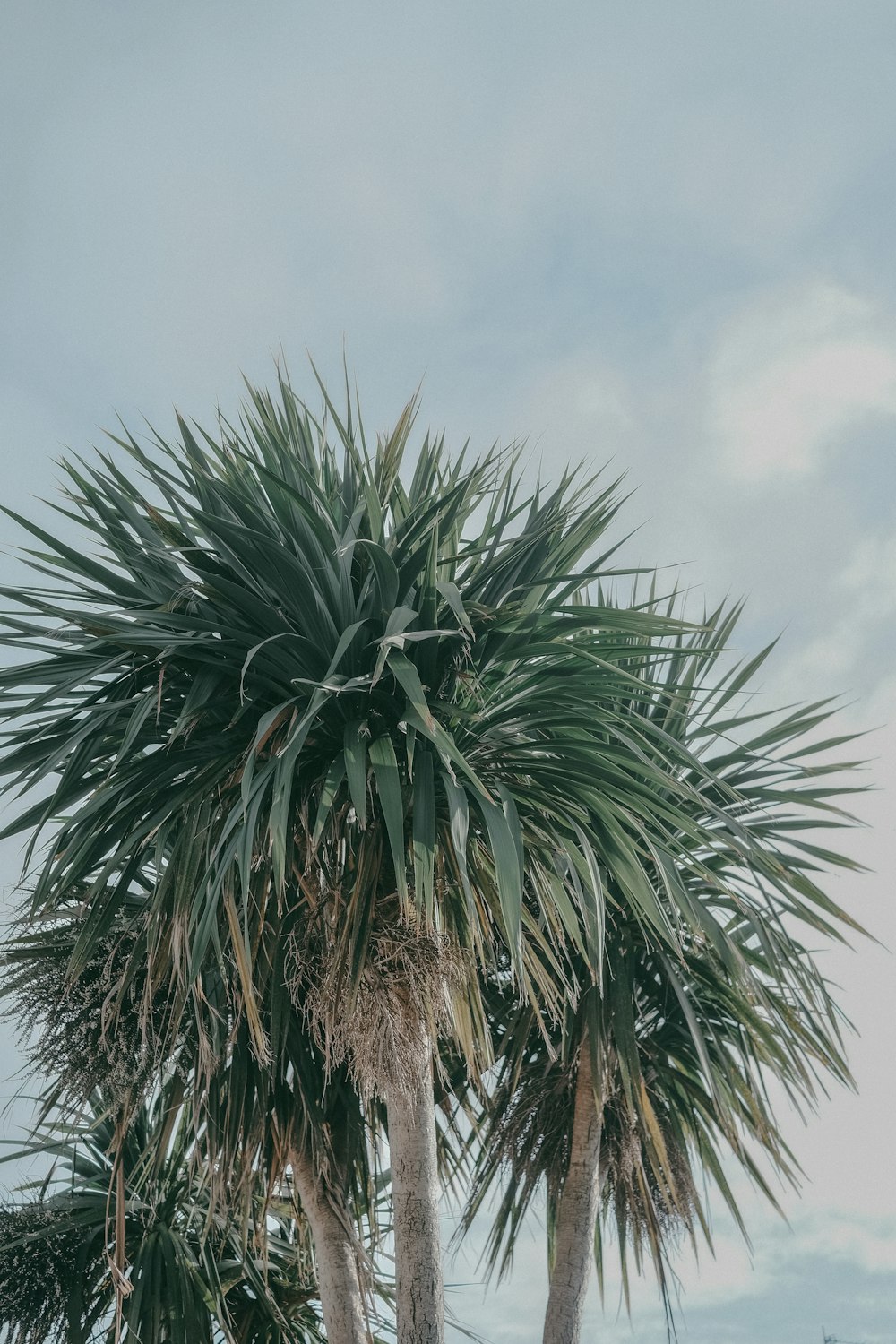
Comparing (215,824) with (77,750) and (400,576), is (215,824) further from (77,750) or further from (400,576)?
(400,576)

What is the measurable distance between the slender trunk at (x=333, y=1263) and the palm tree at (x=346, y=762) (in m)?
0.02

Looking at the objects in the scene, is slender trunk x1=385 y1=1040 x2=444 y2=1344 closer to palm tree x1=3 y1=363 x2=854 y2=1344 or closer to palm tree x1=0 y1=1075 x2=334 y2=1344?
palm tree x1=3 y1=363 x2=854 y2=1344

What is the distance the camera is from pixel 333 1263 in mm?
3889

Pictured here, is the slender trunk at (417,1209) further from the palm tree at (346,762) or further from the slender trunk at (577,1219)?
the slender trunk at (577,1219)

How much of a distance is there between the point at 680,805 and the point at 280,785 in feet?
6.45

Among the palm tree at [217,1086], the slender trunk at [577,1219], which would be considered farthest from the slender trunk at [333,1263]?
the slender trunk at [577,1219]

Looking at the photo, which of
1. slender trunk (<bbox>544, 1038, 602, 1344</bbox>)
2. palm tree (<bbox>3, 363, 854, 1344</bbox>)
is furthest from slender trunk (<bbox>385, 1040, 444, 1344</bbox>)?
slender trunk (<bbox>544, 1038, 602, 1344</bbox>)

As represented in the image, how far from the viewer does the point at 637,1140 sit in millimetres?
4461

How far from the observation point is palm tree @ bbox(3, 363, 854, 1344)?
3375 mm

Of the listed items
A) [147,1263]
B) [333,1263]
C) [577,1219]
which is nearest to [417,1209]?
[333,1263]

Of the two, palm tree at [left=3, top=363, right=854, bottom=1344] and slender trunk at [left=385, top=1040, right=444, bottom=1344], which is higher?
palm tree at [left=3, top=363, right=854, bottom=1344]

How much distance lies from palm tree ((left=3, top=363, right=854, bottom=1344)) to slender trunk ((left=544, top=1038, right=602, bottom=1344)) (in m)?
0.74

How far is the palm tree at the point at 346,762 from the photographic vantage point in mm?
3375

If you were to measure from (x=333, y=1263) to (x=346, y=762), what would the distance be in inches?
69.4
